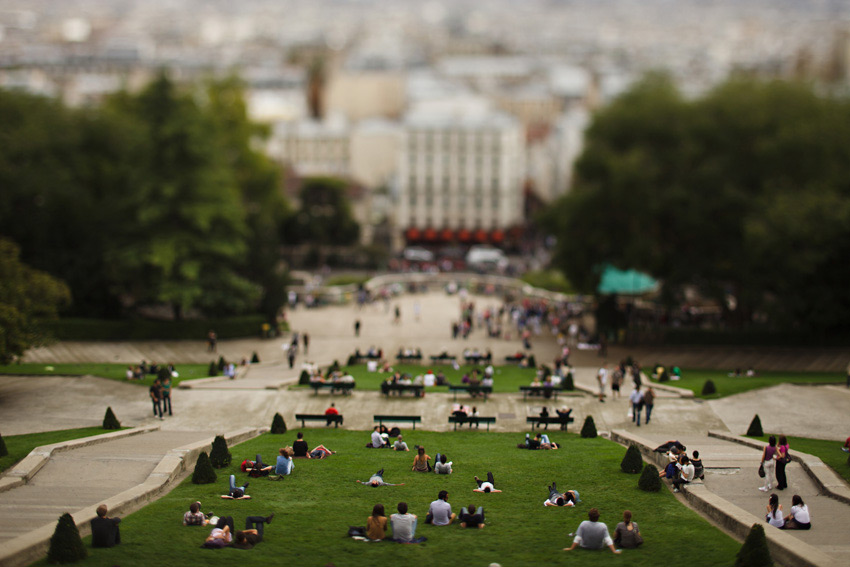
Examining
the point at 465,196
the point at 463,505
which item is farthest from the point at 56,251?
the point at 465,196

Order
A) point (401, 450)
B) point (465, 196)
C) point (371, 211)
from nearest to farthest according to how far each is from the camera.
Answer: point (401, 450), point (465, 196), point (371, 211)

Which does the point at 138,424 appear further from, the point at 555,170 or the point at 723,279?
the point at 555,170

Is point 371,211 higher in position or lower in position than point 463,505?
higher

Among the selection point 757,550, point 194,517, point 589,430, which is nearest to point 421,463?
point 194,517

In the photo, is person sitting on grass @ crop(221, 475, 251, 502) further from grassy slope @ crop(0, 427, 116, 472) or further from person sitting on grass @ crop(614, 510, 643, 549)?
person sitting on grass @ crop(614, 510, 643, 549)

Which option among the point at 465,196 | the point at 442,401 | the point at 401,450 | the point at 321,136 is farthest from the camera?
the point at 321,136

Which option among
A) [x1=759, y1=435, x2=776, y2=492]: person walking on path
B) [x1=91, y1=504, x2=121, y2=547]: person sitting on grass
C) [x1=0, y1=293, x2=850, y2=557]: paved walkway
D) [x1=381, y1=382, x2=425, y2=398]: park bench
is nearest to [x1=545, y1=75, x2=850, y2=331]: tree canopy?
[x1=0, y1=293, x2=850, y2=557]: paved walkway

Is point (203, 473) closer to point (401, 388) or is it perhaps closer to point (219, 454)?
point (219, 454)

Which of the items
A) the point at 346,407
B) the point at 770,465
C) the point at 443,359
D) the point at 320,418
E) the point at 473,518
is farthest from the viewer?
the point at 443,359
